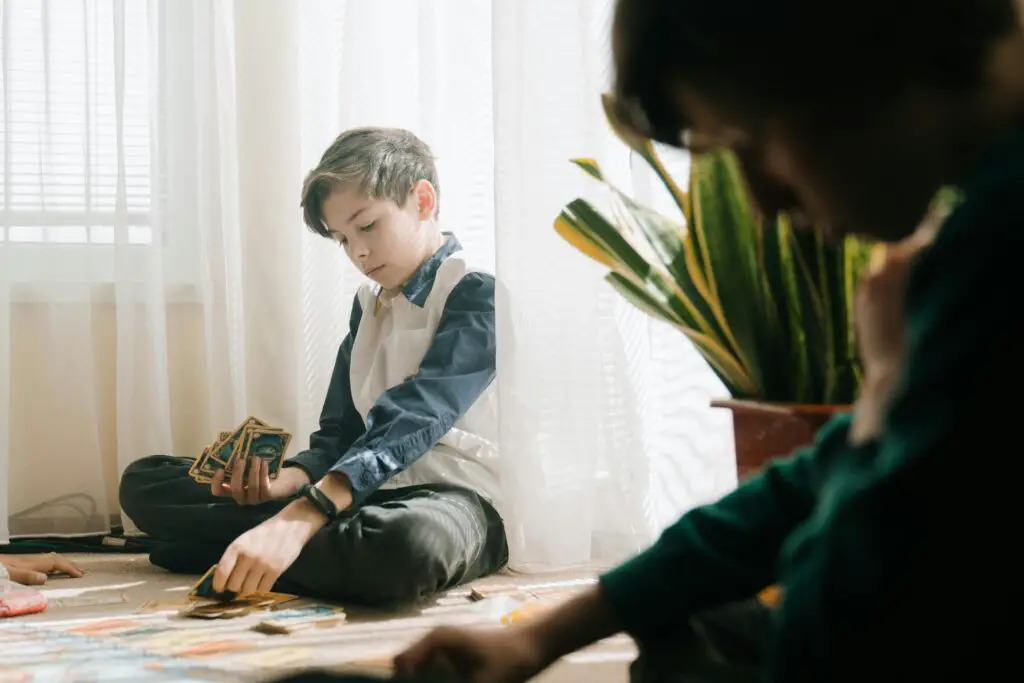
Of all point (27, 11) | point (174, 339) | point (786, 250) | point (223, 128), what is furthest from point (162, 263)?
point (786, 250)

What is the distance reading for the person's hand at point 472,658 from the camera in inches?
25.3

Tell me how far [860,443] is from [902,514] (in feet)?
0.34

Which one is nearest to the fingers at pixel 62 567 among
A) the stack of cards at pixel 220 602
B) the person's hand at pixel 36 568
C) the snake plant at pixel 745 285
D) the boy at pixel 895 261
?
the person's hand at pixel 36 568

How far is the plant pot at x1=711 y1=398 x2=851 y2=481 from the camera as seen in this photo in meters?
0.88

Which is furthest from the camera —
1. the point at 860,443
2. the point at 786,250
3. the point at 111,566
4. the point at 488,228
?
the point at 488,228

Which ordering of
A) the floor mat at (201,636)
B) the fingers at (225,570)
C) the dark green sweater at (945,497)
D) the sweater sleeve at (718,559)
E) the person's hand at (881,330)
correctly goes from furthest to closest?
the fingers at (225,570), the floor mat at (201,636), the sweater sleeve at (718,559), the person's hand at (881,330), the dark green sweater at (945,497)

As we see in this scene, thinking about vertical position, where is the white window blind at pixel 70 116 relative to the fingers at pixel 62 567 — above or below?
above

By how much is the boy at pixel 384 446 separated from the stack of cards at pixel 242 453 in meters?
0.02

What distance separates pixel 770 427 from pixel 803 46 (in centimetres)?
52

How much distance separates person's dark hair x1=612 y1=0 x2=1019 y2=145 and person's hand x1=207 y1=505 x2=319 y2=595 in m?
1.03

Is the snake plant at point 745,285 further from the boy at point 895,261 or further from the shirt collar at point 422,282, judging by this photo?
the shirt collar at point 422,282

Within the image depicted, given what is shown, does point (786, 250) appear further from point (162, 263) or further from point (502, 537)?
point (162, 263)

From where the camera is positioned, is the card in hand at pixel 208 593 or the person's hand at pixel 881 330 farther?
the card in hand at pixel 208 593

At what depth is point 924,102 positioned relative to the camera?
1.42 ft
